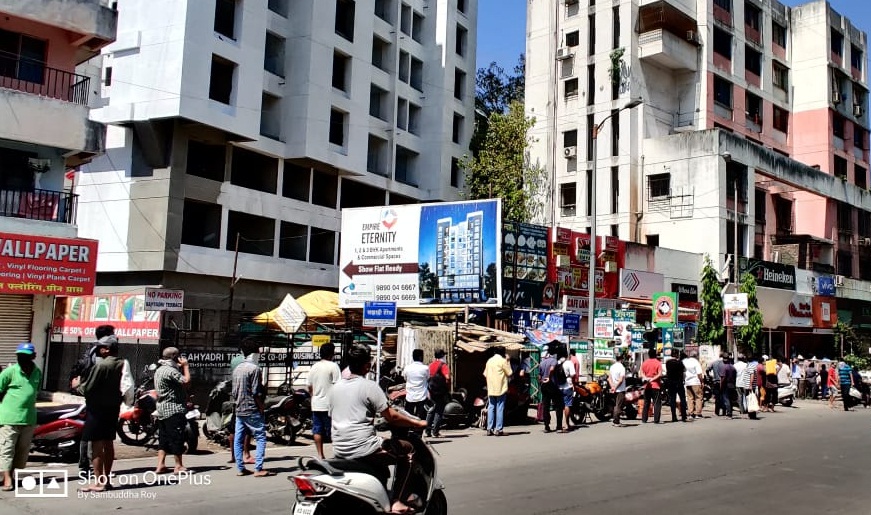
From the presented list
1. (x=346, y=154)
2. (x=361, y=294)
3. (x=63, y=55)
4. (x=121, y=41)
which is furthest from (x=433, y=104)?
(x=63, y=55)

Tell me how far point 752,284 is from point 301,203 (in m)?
22.2

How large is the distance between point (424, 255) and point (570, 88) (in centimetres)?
2487

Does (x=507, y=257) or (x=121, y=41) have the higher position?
(x=121, y=41)

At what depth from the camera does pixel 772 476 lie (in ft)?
35.3

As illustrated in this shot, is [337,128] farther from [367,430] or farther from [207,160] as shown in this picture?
[367,430]

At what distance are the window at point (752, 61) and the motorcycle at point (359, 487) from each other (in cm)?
4720

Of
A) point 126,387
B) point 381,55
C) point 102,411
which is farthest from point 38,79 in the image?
point 381,55

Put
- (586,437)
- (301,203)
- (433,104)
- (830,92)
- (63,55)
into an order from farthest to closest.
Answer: (830,92)
(433,104)
(301,203)
(63,55)
(586,437)

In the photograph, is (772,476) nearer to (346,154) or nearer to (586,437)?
(586,437)

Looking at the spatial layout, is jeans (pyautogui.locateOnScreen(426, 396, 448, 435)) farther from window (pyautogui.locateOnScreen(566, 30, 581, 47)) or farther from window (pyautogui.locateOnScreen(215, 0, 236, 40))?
window (pyautogui.locateOnScreen(566, 30, 581, 47))

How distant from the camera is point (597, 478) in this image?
10.5 m

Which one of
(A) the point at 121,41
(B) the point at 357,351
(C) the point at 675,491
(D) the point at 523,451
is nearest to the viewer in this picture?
(B) the point at 357,351

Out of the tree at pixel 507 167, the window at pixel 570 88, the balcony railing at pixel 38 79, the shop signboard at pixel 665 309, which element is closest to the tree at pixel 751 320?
the tree at pixel 507 167

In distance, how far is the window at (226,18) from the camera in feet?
109
